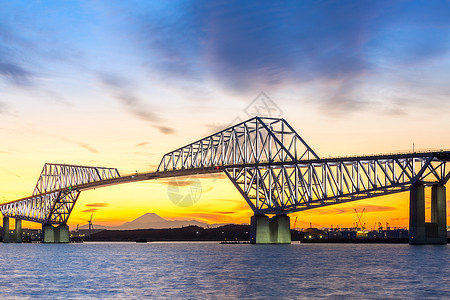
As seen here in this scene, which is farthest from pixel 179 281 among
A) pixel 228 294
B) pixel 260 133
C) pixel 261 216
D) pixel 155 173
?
pixel 155 173

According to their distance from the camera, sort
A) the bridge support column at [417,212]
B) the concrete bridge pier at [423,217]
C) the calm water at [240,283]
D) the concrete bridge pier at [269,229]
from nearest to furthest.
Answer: the calm water at [240,283]
the bridge support column at [417,212]
the concrete bridge pier at [423,217]
the concrete bridge pier at [269,229]

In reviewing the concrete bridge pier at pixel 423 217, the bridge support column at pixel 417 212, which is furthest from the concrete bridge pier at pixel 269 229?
the bridge support column at pixel 417 212

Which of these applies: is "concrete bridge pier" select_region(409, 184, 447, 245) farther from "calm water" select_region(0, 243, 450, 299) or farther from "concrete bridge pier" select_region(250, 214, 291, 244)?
"calm water" select_region(0, 243, 450, 299)

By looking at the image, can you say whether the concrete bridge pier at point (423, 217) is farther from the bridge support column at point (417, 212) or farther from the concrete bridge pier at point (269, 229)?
the concrete bridge pier at point (269, 229)

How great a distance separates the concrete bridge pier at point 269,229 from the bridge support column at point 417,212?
38.6 metres

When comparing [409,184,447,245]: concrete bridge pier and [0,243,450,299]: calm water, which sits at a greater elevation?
[409,184,447,245]: concrete bridge pier

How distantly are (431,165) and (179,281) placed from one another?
7723 centimetres

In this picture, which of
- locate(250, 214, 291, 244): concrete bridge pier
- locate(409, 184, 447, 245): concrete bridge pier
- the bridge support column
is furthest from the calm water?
locate(250, 214, 291, 244): concrete bridge pier

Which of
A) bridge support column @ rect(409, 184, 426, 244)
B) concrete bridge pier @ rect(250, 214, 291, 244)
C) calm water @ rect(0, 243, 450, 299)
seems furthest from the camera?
concrete bridge pier @ rect(250, 214, 291, 244)

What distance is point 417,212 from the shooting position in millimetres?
113750

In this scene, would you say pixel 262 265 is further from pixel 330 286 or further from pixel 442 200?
pixel 442 200

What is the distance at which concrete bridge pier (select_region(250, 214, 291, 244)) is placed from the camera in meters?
147

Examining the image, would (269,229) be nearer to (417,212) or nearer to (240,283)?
(417,212)

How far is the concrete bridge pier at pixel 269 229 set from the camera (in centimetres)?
14688
